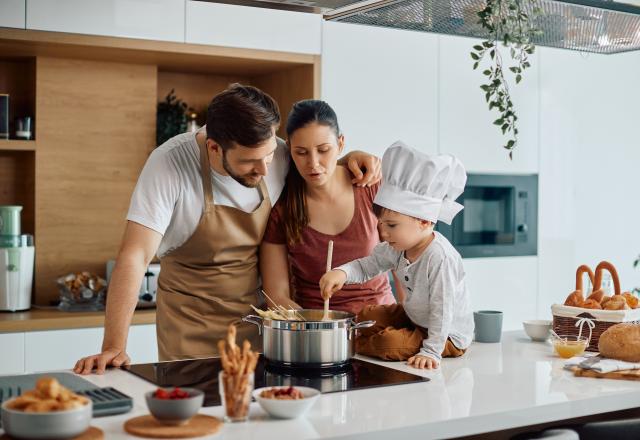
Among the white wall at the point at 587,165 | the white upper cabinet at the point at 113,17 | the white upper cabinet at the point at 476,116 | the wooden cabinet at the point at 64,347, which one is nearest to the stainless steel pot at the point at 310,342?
the wooden cabinet at the point at 64,347

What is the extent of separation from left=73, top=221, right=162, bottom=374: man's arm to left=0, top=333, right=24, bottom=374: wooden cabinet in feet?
4.38

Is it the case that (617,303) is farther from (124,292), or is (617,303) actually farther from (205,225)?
(124,292)

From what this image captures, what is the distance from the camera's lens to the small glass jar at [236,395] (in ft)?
5.10

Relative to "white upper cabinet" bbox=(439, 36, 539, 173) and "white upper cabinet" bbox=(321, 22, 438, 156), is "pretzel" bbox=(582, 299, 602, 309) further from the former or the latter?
"white upper cabinet" bbox=(439, 36, 539, 173)

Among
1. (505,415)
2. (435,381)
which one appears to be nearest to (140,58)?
(435,381)

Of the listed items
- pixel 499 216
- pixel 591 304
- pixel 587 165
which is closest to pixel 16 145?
pixel 499 216

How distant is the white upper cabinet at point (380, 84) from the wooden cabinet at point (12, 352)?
1627mm

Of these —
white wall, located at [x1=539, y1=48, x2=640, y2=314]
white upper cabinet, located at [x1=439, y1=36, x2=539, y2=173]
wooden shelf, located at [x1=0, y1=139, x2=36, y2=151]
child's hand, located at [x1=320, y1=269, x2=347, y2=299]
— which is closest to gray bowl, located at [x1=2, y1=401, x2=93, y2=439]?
child's hand, located at [x1=320, y1=269, x2=347, y2=299]

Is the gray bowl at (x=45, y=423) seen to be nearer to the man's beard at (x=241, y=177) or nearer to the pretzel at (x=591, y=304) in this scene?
the man's beard at (x=241, y=177)

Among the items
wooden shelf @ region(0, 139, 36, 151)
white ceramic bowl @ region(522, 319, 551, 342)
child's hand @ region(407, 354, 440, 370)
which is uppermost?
wooden shelf @ region(0, 139, 36, 151)

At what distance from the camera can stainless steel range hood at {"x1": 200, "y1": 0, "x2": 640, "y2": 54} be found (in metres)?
2.15

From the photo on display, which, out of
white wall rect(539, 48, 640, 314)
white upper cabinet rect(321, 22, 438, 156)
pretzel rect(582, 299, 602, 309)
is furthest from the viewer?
white wall rect(539, 48, 640, 314)

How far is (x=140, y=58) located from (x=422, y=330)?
2.10 metres

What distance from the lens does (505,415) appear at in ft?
5.52
